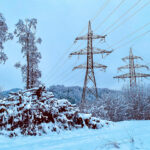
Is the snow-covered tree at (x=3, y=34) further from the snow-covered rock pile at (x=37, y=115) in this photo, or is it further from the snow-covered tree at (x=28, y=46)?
the snow-covered rock pile at (x=37, y=115)

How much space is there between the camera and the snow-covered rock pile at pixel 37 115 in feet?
15.7

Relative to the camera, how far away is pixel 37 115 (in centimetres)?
502

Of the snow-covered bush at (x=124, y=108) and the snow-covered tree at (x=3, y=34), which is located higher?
the snow-covered tree at (x=3, y=34)

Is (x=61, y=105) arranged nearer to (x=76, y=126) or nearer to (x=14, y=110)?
(x=76, y=126)

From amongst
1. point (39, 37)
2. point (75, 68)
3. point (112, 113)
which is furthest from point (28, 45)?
point (112, 113)

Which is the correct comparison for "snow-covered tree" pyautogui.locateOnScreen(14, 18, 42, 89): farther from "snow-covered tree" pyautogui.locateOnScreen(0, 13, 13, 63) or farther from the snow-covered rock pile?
the snow-covered rock pile

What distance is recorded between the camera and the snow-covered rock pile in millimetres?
4773

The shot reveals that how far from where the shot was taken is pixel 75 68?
16.5 m

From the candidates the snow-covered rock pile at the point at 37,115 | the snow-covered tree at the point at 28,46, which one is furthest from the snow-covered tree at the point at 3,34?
the snow-covered rock pile at the point at 37,115

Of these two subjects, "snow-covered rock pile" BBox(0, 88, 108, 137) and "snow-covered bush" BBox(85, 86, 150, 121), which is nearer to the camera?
"snow-covered rock pile" BBox(0, 88, 108, 137)

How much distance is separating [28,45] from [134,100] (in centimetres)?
1136

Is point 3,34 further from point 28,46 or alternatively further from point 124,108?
point 124,108

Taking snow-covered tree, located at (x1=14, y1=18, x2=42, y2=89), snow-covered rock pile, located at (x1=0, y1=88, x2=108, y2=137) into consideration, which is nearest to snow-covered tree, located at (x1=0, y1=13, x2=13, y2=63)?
snow-covered tree, located at (x1=14, y1=18, x2=42, y2=89)

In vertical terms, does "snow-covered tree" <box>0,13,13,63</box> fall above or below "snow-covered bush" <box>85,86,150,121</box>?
above
